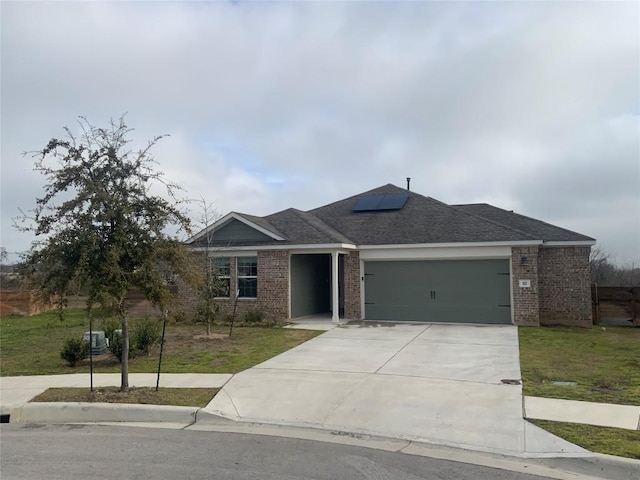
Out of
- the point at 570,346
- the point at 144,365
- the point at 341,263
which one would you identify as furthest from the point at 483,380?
the point at 341,263

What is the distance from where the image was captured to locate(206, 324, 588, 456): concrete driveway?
684 cm

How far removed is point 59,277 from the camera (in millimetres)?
8555

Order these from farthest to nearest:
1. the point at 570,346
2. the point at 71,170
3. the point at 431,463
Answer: the point at 570,346 → the point at 71,170 → the point at 431,463

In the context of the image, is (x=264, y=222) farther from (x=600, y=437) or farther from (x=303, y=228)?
(x=600, y=437)

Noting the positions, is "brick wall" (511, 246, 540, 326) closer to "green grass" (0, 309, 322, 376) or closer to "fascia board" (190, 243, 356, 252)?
"fascia board" (190, 243, 356, 252)

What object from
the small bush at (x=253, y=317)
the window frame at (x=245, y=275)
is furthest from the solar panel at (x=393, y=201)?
the small bush at (x=253, y=317)

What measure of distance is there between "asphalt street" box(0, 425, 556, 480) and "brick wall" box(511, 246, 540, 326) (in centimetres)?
1267

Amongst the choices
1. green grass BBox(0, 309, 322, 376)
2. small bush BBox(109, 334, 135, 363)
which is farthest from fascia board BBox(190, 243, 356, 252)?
small bush BBox(109, 334, 135, 363)

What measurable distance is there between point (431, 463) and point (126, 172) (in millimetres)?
6692

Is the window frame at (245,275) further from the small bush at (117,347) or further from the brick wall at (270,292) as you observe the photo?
the small bush at (117,347)

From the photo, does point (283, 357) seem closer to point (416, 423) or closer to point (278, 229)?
point (416, 423)

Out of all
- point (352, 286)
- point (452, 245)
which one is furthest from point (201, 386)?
point (452, 245)

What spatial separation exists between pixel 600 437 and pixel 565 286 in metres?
13.0

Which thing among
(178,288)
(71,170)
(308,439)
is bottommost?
(308,439)
